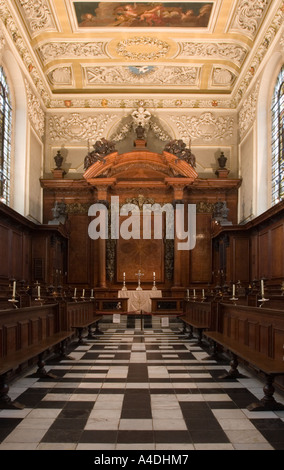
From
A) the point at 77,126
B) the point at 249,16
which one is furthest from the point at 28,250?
the point at 249,16

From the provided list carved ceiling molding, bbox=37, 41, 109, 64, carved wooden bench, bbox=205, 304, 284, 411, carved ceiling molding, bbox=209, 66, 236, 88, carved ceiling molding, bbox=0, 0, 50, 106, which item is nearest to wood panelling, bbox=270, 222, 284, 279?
carved wooden bench, bbox=205, 304, 284, 411

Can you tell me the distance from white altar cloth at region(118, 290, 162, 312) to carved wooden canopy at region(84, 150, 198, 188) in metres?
3.94

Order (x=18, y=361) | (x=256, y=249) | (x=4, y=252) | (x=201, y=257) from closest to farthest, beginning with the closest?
(x=18, y=361) < (x=4, y=252) < (x=256, y=249) < (x=201, y=257)

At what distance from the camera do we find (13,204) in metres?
15.2

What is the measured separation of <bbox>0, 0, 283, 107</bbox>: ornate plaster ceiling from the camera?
13562 millimetres

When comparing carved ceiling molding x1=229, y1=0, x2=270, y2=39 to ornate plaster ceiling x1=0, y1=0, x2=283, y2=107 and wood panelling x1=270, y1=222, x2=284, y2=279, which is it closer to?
ornate plaster ceiling x1=0, y1=0, x2=283, y2=107

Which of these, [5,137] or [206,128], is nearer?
[5,137]

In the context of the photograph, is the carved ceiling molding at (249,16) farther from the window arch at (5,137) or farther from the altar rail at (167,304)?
the altar rail at (167,304)

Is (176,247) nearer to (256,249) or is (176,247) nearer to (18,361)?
(256,249)

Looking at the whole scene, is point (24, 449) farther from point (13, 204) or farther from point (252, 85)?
point (252, 85)

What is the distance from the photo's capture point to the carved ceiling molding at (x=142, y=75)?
17.1 metres

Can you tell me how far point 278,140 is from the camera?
14352 millimetres

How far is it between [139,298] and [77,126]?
7190 mm

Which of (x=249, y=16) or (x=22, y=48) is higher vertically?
(x=249, y=16)
